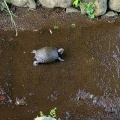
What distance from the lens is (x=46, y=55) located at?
559 cm

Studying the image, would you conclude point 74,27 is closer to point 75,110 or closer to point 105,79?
point 105,79

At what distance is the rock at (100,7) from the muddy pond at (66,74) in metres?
0.21

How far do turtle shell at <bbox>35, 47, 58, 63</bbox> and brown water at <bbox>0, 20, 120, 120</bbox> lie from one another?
149 mm

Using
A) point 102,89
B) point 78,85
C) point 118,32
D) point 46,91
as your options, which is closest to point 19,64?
point 46,91

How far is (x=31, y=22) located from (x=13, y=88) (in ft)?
5.93

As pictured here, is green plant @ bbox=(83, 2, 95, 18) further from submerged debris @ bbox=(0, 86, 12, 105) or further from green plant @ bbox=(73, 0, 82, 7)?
submerged debris @ bbox=(0, 86, 12, 105)

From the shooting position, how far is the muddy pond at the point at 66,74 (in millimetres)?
5035

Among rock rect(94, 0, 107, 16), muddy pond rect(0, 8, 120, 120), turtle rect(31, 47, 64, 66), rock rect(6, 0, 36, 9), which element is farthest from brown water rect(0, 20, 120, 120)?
rock rect(6, 0, 36, 9)

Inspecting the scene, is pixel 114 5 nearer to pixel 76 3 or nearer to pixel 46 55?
pixel 76 3

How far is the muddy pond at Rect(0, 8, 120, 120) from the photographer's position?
5035 millimetres

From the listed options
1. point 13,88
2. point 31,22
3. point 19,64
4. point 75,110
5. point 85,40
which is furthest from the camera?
point 31,22

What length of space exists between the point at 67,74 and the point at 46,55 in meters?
0.52

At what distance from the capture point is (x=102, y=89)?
209 inches

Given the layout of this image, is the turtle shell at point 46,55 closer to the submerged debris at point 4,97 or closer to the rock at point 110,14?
the submerged debris at point 4,97
